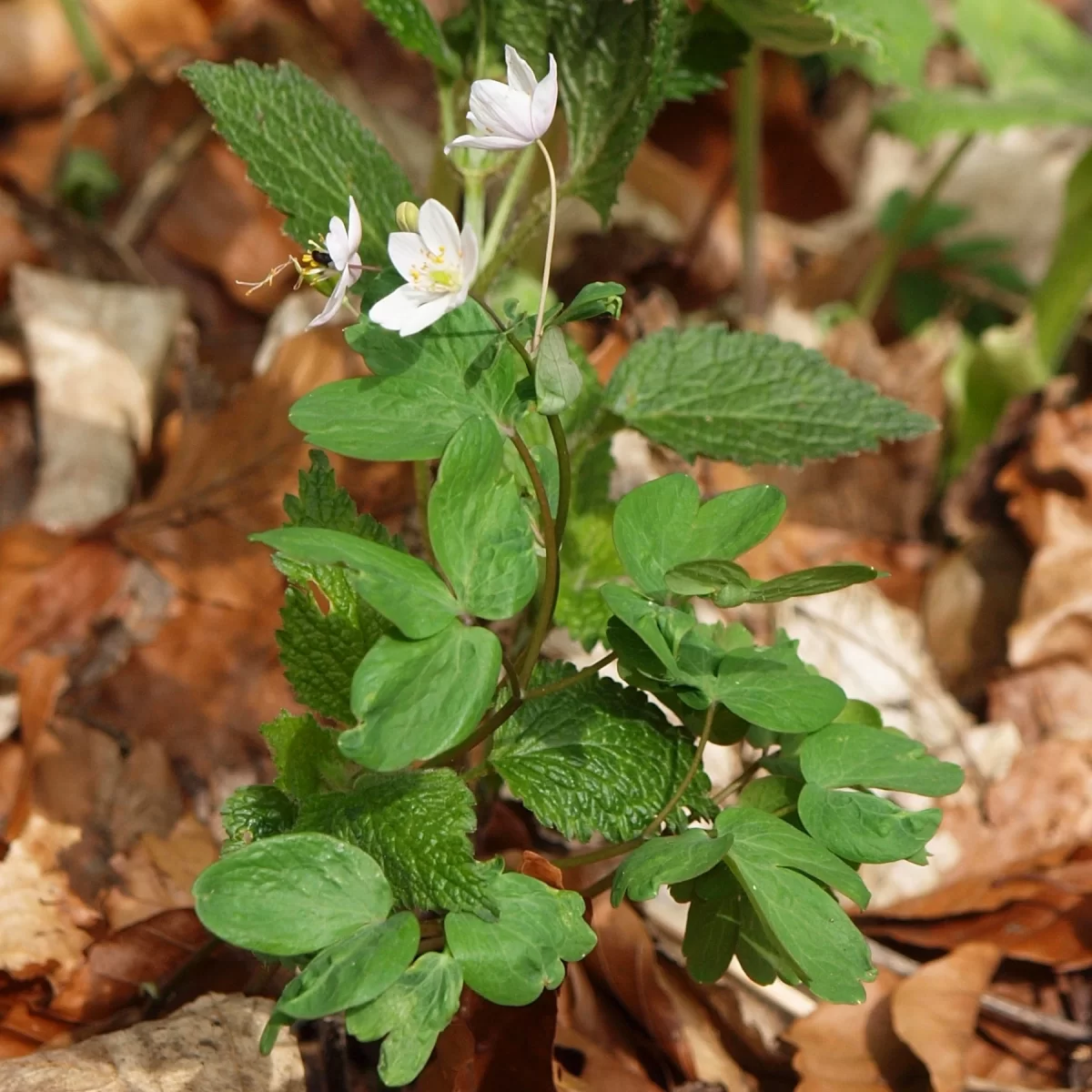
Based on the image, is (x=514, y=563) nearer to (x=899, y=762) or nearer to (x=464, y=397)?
(x=464, y=397)

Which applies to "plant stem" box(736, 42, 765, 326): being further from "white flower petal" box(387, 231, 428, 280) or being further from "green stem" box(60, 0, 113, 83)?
"green stem" box(60, 0, 113, 83)

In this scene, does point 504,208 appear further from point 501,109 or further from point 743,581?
point 743,581

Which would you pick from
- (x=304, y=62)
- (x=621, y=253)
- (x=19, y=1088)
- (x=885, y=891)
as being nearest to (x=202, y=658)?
(x=19, y=1088)

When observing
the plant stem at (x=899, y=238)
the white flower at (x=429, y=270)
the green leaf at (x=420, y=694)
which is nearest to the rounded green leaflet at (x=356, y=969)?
the green leaf at (x=420, y=694)

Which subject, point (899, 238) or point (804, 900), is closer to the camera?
point (804, 900)

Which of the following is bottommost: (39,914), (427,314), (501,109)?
(39,914)

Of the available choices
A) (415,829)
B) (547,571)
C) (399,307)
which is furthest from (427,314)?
(415,829)

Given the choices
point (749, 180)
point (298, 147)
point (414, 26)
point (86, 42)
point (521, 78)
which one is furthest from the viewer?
point (86, 42)
